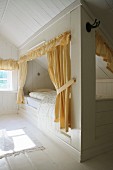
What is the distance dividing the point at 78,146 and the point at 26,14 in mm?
2638

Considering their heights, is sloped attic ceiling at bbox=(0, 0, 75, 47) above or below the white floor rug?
above

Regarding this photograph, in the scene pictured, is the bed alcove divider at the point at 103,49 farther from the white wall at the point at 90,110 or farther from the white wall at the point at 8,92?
the white wall at the point at 8,92

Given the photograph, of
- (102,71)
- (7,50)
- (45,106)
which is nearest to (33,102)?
(45,106)

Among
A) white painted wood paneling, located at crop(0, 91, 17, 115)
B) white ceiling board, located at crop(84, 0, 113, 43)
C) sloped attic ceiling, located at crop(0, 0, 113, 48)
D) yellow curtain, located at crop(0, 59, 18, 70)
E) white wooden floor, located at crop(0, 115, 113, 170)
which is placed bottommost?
white wooden floor, located at crop(0, 115, 113, 170)

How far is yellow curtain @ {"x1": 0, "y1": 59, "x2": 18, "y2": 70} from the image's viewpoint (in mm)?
4793

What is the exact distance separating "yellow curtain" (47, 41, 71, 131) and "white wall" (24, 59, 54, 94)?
245 centimetres

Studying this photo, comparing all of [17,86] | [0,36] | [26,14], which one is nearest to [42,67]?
[17,86]

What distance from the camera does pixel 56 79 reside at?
8.17ft

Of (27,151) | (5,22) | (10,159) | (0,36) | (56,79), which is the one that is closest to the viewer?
(10,159)

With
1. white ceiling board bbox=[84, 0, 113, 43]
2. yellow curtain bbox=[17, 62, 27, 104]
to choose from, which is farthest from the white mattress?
white ceiling board bbox=[84, 0, 113, 43]

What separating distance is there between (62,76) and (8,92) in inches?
122

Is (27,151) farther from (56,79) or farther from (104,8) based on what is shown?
(104,8)

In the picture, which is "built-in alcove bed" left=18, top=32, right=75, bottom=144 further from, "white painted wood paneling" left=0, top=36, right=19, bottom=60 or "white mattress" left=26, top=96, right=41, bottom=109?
"white painted wood paneling" left=0, top=36, right=19, bottom=60

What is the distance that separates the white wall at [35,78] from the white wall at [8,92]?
50cm
